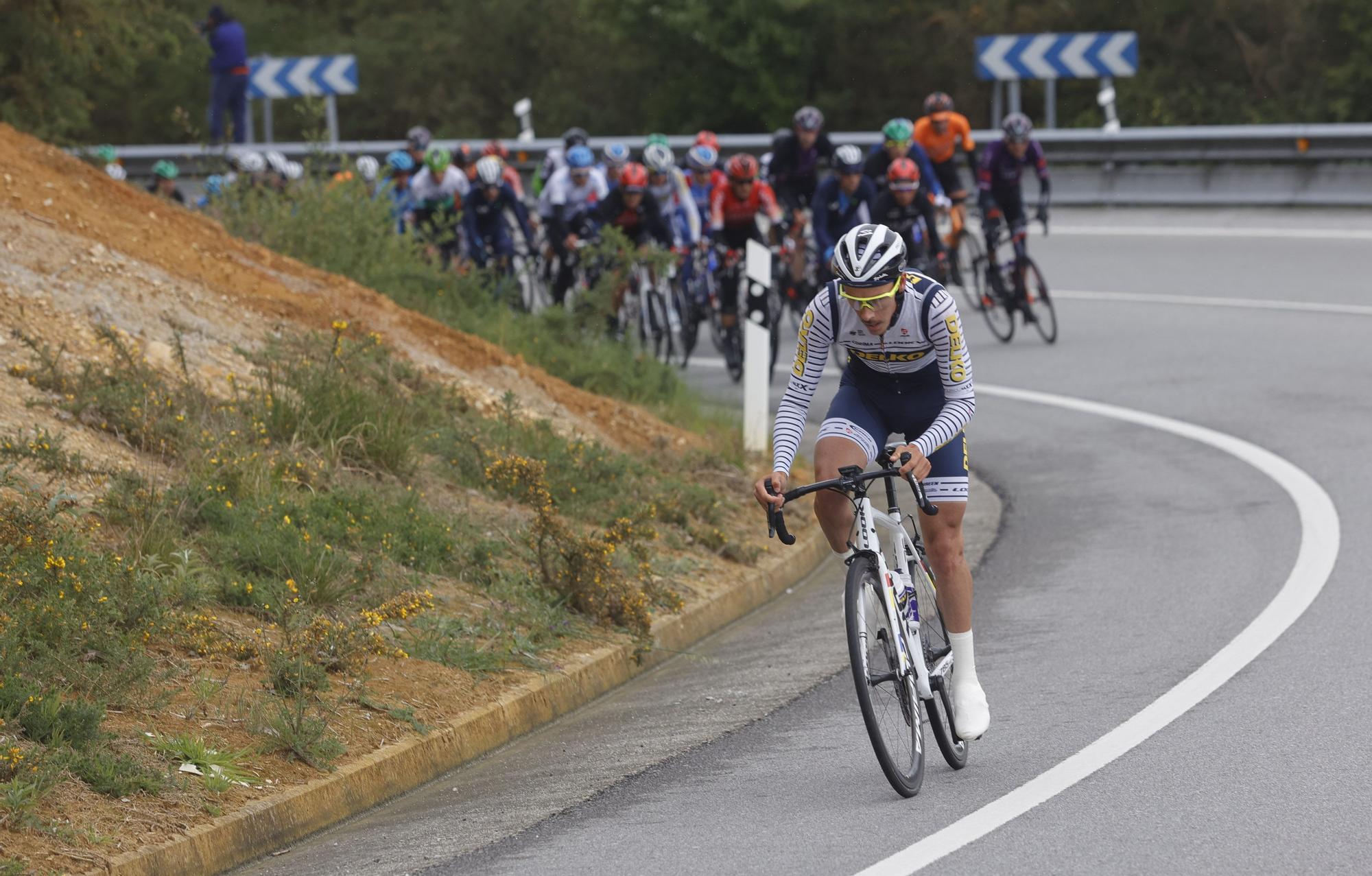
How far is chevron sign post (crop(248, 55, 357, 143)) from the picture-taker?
35.0 meters

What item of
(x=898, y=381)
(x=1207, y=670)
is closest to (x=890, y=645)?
(x=898, y=381)

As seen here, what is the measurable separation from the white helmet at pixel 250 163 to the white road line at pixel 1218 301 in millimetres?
8671

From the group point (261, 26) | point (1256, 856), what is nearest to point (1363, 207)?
point (1256, 856)

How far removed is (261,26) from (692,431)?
38058 millimetres

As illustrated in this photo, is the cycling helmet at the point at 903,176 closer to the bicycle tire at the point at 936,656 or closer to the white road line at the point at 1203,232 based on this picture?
the white road line at the point at 1203,232

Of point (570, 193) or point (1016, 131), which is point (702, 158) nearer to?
point (570, 193)

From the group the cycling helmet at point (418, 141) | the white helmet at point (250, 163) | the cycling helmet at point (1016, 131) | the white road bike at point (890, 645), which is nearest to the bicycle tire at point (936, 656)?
the white road bike at point (890, 645)

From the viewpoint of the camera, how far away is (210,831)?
655cm

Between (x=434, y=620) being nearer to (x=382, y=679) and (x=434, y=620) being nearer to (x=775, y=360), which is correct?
(x=382, y=679)

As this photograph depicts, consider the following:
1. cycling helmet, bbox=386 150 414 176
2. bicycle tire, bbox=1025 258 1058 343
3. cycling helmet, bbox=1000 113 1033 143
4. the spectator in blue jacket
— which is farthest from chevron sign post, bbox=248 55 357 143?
cycling helmet, bbox=1000 113 1033 143

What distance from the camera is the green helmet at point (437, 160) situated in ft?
68.0

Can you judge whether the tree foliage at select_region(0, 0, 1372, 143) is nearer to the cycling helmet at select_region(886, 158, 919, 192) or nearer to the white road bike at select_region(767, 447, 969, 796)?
the cycling helmet at select_region(886, 158, 919, 192)

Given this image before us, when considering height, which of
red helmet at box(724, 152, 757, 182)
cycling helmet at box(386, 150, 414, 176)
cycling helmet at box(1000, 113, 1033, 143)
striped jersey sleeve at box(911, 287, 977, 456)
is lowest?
cycling helmet at box(386, 150, 414, 176)

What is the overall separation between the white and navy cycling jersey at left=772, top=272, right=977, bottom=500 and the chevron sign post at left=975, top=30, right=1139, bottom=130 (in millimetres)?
22188
